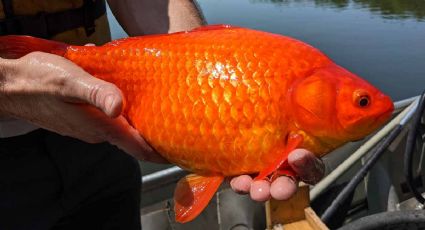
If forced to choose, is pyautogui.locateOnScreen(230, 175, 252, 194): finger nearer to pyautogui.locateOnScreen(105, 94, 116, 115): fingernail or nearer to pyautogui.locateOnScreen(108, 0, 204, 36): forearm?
pyautogui.locateOnScreen(105, 94, 116, 115): fingernail

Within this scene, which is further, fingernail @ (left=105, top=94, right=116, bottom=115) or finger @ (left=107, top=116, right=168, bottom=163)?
finger @ (left=107, top=116, right=168, bottom=163)

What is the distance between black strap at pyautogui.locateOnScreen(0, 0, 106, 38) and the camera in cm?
184

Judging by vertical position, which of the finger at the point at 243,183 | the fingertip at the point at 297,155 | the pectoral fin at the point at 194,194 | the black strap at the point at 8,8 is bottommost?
the pectoral fin at the point at 194,194

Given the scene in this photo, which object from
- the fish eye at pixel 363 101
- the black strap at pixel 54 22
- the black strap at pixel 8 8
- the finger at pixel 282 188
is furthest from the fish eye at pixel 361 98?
the black strap at pixel 8 8

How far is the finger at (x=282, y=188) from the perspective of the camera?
1.46 meters

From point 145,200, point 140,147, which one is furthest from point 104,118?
point 145,200

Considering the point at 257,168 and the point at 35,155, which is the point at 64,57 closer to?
the point at 35,155

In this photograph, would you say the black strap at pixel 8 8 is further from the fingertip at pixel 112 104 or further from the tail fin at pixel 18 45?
the fingertip at pixel 112 104

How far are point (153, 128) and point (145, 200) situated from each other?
2.13 m

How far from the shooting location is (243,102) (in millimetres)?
1431

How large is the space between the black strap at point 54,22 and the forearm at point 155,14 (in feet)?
0.42

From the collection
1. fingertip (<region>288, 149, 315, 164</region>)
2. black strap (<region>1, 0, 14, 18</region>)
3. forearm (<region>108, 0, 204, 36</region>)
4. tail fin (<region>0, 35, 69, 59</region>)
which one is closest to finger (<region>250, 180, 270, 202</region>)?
fingertip (<region>288, 149, 315, 164</region>)

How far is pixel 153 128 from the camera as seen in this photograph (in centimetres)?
153

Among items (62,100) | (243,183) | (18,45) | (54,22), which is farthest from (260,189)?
(54,22)
